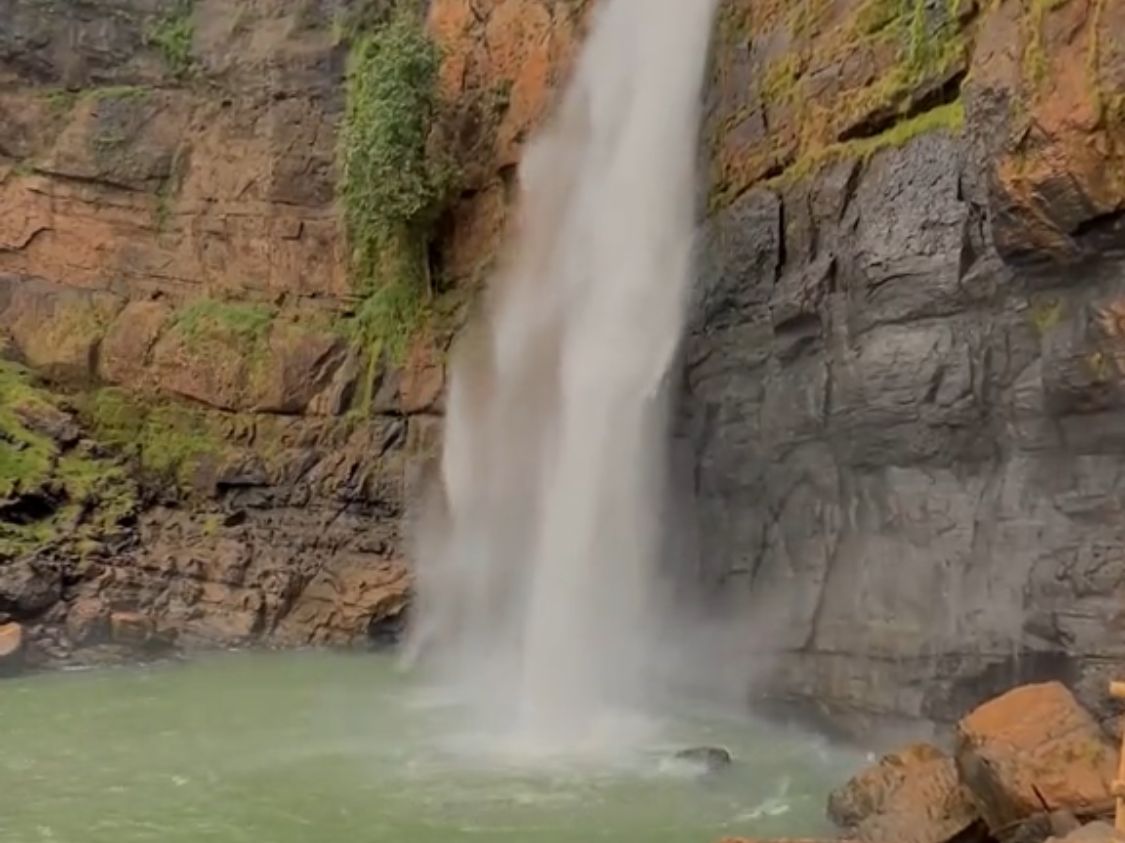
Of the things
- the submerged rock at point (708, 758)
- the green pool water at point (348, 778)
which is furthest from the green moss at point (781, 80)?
the submerged rock at point (708, 758)

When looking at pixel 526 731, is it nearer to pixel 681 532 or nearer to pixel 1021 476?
pixel 681 532

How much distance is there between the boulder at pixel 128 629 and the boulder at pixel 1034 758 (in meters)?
13.9

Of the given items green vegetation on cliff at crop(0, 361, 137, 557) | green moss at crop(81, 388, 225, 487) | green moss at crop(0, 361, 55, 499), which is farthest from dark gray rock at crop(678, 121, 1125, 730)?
green moss at crop(0, 361, 55, 499)

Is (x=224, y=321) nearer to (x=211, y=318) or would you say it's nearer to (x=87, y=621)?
(x=211, y=318)

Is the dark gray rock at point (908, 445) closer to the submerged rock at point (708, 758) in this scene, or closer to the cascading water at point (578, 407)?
the cascading water at point (578, 407)

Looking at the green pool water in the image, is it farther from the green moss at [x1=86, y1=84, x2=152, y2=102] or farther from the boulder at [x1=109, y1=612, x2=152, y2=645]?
the green moss at [x1=86, y1=84, x2=152, y2=102]

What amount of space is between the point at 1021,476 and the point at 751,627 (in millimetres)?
4516

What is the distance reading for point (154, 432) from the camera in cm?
2283

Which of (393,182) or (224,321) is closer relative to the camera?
(393,182)

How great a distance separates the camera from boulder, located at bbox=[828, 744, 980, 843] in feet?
28.0

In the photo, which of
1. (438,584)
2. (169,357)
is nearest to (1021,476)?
(438,584)

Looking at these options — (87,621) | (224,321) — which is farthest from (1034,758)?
(224,321)

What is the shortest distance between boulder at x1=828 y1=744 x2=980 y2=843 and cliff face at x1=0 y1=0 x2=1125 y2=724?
1.41 meters

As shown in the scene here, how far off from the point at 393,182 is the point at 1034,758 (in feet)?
55.4
